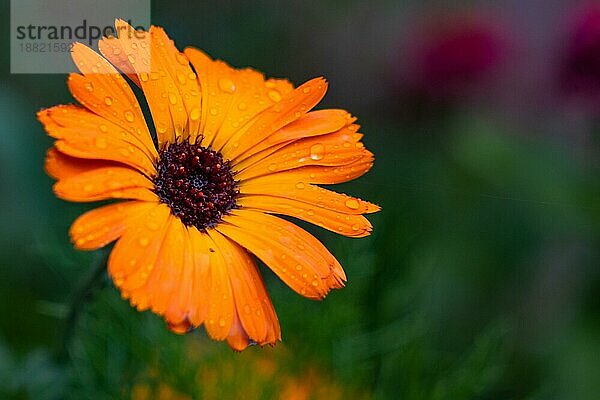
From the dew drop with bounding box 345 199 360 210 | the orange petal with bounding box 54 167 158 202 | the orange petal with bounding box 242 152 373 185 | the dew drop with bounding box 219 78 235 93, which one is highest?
the dew drop with bounding box 219 78 235 93

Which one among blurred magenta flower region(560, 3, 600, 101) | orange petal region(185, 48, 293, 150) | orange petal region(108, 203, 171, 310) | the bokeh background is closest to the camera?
orange petal region(108, 203, 171, 310)

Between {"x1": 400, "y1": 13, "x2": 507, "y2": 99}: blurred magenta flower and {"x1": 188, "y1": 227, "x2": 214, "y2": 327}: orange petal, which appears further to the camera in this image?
{"x1": 400, "y1": 13, "x2": 507, "y2": 99}: blurred magenta flower

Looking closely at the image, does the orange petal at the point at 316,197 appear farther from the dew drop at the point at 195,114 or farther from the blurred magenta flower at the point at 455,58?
the blurred magenta flower at the point at 455,58

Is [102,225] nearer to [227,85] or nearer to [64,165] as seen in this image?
[64,165]

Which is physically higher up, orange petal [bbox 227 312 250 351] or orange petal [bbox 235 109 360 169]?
orange petal [bbox 235 109 360 169]

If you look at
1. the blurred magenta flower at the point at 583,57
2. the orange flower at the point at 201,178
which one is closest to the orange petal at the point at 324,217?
the orange flower at the point at 201,178

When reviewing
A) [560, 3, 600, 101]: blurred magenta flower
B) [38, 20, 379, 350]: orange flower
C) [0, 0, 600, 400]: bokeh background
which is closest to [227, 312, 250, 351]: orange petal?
[38, 20, 379, 350]: orange flower

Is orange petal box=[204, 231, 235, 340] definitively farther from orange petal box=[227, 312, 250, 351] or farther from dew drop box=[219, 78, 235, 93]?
dew drop box=[219, 78, 235, 93]

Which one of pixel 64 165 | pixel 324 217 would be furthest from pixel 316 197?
pixel 64 165
